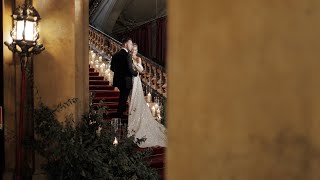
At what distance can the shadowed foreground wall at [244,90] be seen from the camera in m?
0.89

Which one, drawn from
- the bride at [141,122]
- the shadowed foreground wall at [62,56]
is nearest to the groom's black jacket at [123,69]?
the bride at [141,122]

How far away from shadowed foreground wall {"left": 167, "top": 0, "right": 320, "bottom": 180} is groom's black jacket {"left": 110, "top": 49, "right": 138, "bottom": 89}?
654cm

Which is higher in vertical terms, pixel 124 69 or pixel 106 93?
pixel 124 69

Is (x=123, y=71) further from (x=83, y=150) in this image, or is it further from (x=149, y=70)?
(x=83, y=150)

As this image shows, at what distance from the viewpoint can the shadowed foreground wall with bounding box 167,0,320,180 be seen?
0.89 meters

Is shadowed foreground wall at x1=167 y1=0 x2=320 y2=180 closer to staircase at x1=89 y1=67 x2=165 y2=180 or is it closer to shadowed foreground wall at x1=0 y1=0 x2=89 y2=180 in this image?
shadowed foreground wall at x1=0 y1=0 x2=89 y2=180

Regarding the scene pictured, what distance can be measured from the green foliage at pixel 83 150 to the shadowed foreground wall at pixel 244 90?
10.4 ft

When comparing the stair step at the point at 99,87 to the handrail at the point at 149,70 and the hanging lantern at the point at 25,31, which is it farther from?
the hanging lantern at the point at 25,31

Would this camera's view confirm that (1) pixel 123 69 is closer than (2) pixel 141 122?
No

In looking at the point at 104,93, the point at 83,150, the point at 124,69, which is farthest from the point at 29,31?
the point at 104,93

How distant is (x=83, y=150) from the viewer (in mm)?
4238

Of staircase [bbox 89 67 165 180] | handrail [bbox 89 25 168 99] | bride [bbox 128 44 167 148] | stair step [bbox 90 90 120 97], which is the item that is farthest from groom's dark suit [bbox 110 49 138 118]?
handrail [bbox 89 25 168 99]

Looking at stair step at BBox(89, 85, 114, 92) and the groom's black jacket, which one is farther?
stair step at BBox(89, 85, 114, 92)

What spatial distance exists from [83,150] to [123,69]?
3.68 m
